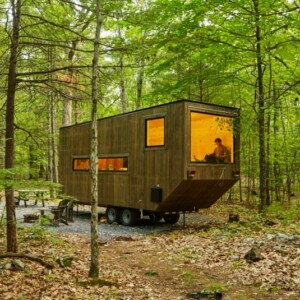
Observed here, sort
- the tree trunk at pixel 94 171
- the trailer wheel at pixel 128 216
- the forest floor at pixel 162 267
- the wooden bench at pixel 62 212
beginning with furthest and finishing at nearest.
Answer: the trailer wheel at pixel 128 216 → the wooden bench at pixel 62 212 → the tree trunk at pixel 94 171 → the forest floor at pixel 162 267

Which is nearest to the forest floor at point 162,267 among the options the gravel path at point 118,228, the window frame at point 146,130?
the gravel path at point 118,228

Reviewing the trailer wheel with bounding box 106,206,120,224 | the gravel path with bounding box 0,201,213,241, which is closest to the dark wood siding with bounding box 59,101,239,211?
the trailer wheel with bounding box 106,206,120,224

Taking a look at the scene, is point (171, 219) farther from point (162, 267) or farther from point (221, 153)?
point (162, 267)

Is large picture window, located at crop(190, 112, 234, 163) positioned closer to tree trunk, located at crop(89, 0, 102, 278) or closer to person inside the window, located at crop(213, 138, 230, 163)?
person inside the window, located at crop(213, 138, 230, 163)

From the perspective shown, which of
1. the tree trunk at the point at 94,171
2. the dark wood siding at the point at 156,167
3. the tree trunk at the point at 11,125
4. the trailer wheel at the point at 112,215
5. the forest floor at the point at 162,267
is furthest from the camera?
the trailer wheel at the point at 112,215

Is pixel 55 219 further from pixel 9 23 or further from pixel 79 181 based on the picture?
pixel 9 23

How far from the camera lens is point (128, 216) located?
14.1 meters

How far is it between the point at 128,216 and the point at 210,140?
15.0ft

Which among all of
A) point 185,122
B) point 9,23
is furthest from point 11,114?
point 185,122

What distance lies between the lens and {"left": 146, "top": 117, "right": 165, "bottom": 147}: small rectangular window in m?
12.4

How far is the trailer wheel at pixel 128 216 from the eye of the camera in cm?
1389

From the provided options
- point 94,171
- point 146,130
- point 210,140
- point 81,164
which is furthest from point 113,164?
point 94,171

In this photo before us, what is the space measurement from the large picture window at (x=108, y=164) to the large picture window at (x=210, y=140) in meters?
3.36

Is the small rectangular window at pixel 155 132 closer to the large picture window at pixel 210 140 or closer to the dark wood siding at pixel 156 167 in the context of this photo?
the dark wood siding at pixel 156 167
